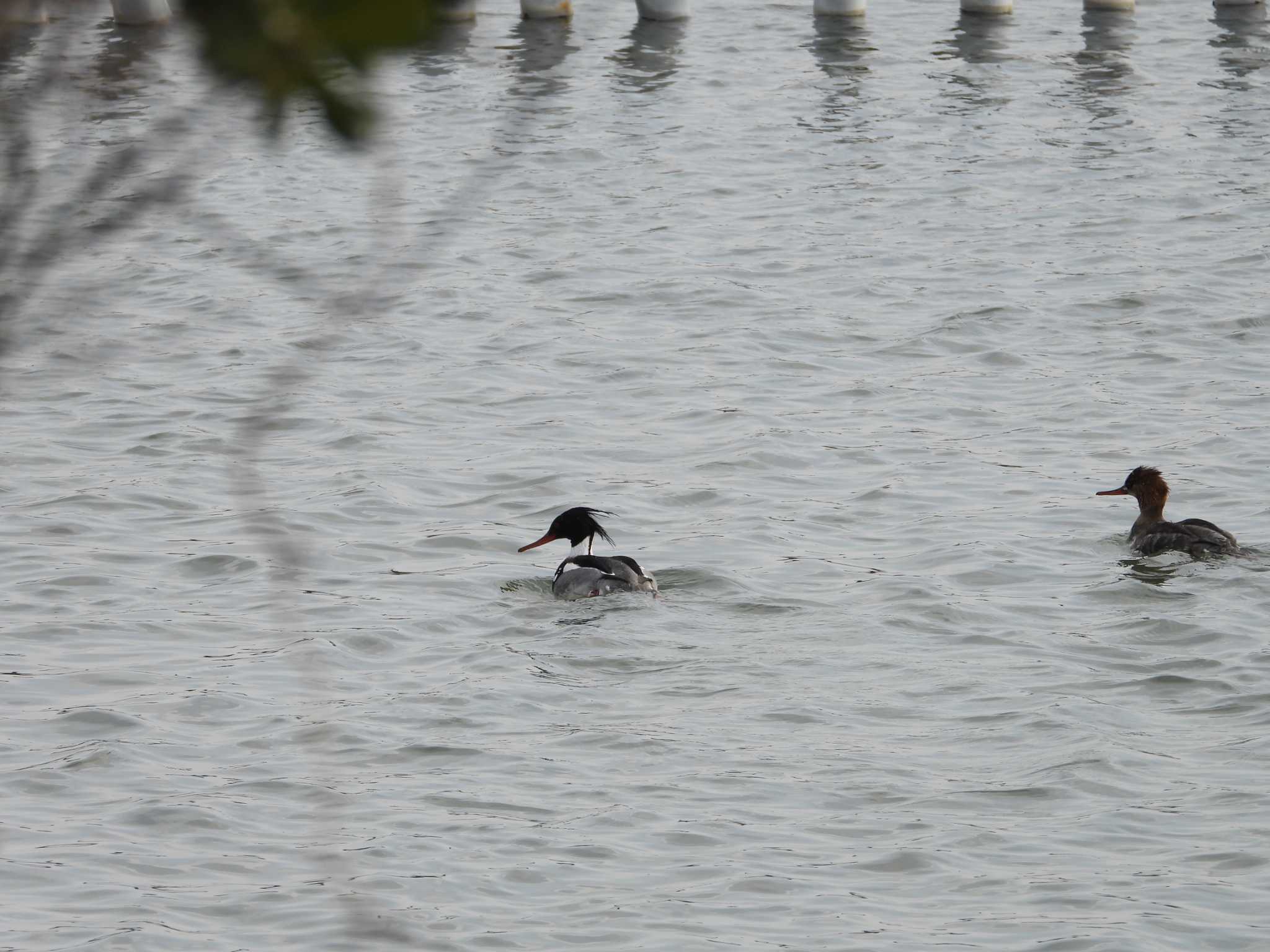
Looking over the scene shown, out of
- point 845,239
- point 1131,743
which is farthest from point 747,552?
point 845,239

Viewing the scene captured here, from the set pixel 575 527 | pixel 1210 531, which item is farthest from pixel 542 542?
pixel 1210 531

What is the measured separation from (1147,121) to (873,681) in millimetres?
15484

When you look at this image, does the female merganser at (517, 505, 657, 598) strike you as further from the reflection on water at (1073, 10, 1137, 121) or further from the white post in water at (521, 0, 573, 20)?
the white post in water at (521, 0, 573, 20)

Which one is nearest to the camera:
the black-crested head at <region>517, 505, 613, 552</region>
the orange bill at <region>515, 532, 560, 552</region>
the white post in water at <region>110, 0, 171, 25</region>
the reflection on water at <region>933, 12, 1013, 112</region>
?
the black-crested head at <region>517, 505, 613, 552</region>

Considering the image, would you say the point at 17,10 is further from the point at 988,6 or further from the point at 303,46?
the point at 988,6

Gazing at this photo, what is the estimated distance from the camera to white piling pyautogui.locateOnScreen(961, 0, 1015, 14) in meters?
28.9

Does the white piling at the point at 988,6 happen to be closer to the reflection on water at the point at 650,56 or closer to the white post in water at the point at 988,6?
the white post in water at the point at 988,6

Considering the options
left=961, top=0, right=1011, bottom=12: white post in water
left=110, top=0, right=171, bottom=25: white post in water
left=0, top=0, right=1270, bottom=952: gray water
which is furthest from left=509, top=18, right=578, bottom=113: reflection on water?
left=961, top=0, right=1011, bottom=12: white post in water

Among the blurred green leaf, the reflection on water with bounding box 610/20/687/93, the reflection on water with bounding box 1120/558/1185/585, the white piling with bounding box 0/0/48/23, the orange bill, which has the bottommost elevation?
the reflection on water with bounding box 610/20/687/93

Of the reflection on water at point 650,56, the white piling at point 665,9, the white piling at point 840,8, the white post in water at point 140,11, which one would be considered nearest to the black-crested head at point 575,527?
the reflection on water at point 650,56

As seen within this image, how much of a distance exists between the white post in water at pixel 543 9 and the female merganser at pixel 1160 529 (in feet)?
66.3

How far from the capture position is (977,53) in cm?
2661

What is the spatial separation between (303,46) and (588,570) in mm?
7554

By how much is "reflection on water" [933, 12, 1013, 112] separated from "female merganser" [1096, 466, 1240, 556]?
1373 cm
